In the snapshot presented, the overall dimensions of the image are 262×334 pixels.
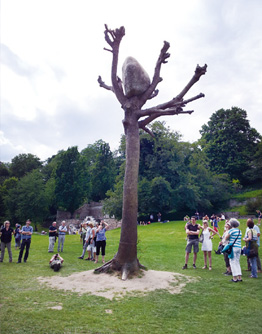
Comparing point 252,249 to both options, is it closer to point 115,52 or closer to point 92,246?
point 92,246

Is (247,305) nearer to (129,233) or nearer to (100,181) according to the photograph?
(129,233)

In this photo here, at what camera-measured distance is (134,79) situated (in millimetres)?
10391

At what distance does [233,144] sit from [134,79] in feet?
160

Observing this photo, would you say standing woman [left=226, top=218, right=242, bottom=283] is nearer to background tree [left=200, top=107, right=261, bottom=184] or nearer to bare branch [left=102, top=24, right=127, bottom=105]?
bare branch [left=102, top=24, right=127, bottom=105]

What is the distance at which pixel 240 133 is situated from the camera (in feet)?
179

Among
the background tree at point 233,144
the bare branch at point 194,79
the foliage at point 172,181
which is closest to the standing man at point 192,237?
the bare branch at point 194,79

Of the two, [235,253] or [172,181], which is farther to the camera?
[172,181]

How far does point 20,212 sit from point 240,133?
4618 cm

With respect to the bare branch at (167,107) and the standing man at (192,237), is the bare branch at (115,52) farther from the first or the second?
the standing man at (192,237)

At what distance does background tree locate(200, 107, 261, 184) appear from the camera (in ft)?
173

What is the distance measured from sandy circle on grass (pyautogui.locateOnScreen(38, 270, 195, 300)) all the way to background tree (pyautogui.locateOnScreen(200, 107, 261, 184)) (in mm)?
46513

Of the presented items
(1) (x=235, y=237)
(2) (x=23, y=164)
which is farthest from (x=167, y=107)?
(2) (x=23, y=164)

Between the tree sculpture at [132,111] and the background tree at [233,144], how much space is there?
4443cm

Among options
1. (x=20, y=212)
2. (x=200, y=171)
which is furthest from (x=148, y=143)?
(x=20, y=212)
